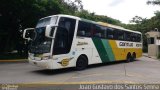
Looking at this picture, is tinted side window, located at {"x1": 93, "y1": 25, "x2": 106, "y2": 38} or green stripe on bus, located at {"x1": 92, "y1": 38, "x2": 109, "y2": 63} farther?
green stripe on bus, located at {"x1": 92, "y1": 38, "x2": 109, "y2": 63}

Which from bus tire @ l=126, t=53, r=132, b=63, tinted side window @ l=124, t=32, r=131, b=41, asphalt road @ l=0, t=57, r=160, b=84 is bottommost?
asphalt road @ l=0, t=57, r=160, b=84

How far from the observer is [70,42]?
1473cm

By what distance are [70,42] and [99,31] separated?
11.4 ft

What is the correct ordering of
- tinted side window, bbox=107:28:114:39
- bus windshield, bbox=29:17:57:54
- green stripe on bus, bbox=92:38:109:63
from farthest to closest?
tinted side window, bbox=107:28:114:39
green stripe on bus, bbox=92:38:109:63
bus windshield, bbox=29:17:57:54

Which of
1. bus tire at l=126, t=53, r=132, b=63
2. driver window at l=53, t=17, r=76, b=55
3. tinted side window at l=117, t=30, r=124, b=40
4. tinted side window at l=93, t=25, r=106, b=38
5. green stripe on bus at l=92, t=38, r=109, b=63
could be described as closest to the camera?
driver window at l=53, t=17, r=76, b=55

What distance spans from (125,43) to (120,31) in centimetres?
136

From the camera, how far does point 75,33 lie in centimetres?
1514

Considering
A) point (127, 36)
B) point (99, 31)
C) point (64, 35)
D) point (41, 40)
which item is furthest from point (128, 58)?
point (41, 40)

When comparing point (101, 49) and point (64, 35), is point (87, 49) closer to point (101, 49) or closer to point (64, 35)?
point (101, 49)

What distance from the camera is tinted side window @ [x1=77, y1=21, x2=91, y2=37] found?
1557 centimetres

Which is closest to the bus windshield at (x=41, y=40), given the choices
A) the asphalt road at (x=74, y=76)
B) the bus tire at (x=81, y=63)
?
the asphalt road at (x=74, y=76)

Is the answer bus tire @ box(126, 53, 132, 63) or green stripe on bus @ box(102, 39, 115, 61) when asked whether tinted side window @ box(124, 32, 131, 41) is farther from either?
green stripe on bus @ box(102, 39, 115, 61)

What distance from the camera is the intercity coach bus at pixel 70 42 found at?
1367cm

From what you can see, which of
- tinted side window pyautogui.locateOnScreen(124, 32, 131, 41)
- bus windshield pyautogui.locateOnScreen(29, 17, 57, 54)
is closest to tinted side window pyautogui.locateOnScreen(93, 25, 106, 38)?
bus windshield pyautogui.locateOnScreen(29, 17, 57, 54)
